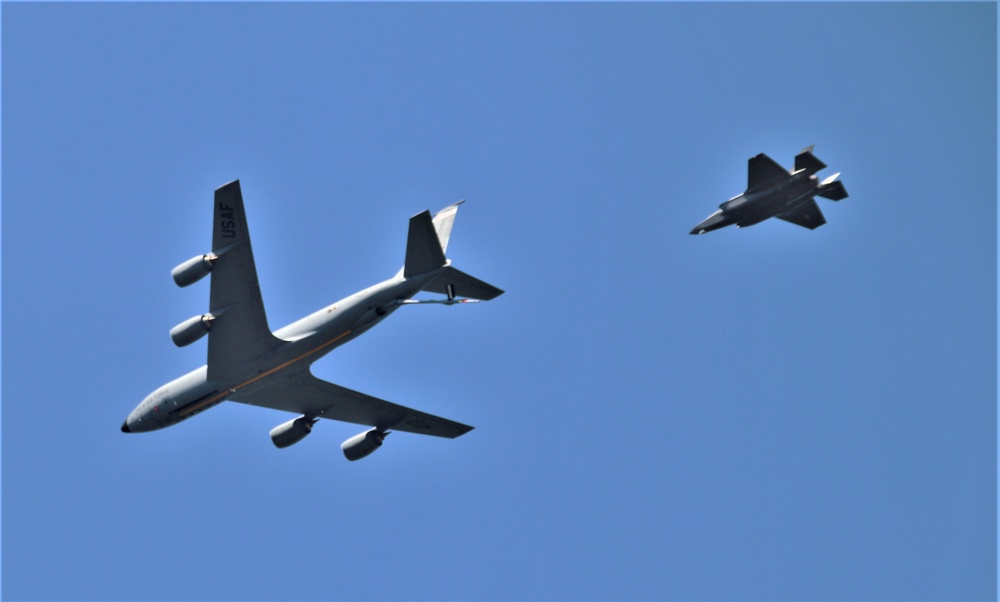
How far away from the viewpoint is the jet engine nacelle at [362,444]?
150 feet

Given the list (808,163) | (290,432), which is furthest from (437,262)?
(808,163)

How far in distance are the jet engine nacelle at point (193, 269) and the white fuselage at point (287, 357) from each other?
3.70 m

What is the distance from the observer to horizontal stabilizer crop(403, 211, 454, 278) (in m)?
36.6

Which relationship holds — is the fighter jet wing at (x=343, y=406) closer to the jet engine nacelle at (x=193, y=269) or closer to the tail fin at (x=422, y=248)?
the jet engine nacelle at (x=193, y=269)

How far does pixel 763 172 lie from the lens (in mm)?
45875

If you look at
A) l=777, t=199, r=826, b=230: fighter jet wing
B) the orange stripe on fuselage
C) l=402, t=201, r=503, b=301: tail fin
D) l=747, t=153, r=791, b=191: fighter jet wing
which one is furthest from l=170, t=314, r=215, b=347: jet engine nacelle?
l=777, t=199, r=826, b=230: fighter jet wing

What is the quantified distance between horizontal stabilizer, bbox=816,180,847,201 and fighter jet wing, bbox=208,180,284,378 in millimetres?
22477

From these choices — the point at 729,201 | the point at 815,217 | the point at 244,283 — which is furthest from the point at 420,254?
the point at 815,217

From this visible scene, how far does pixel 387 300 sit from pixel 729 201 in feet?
54.3

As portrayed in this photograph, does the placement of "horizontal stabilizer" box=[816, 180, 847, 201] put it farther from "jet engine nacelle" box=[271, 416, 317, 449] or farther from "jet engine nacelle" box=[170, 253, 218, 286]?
"jet engine nacelle" box=[170, 253, 218, 286]

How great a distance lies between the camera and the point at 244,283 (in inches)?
1479

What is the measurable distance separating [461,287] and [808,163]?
1605 centimetres

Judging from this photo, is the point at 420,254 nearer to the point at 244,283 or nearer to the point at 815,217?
the point at 244,283

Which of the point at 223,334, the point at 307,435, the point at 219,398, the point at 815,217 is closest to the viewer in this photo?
the point at 223,334
